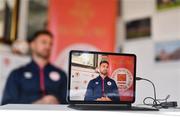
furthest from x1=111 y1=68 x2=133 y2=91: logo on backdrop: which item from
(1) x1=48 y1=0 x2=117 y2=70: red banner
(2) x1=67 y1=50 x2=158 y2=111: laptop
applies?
(1) x1=48 y1=0 x2=117 y2=70: red banner

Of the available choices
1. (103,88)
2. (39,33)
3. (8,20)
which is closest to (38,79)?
(39,33)

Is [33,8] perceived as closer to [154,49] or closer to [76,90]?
[154,49]

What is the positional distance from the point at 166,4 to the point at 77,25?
2.27 ft

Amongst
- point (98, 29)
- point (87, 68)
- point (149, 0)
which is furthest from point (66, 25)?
point (87, 68)

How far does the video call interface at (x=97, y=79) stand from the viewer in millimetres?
693

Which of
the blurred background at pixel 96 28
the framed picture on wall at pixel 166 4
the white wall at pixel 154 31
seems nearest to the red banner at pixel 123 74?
the white wall at pixel 154 31

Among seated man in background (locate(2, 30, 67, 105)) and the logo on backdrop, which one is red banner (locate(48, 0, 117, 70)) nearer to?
seated man in background (locate(2, 30, 67, 105))

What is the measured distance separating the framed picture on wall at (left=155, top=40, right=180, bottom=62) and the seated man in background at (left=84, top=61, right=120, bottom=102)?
4.86 ft

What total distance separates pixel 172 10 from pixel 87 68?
1606 millimetres

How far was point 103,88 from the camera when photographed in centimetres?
70

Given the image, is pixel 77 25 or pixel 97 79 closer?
pixel 97 79

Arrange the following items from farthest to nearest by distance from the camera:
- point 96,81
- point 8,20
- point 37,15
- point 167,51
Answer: point 37,15
point 8,20
point 167,51
point 96,81

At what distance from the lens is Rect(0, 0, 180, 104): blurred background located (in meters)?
2.15

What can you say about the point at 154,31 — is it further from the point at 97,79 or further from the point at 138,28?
the point at 97,79
